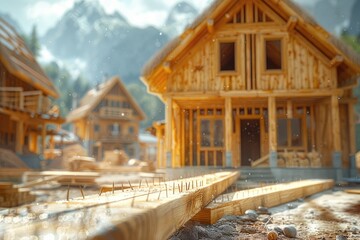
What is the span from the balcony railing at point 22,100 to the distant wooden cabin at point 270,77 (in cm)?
1086

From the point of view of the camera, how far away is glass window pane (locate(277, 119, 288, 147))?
15930 millimetres

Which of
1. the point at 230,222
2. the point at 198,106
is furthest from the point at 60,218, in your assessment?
the point at 198,106

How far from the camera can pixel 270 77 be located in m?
14.4

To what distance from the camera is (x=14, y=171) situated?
1722 centimetres

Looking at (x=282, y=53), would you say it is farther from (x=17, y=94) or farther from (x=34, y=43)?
(x=34, y=43)

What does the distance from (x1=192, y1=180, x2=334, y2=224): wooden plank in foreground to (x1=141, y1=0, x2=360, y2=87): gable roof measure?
645 centimetres

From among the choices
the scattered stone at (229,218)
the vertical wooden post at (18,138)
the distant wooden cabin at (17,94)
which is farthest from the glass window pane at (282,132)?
the vertical wooden post at (18,138)

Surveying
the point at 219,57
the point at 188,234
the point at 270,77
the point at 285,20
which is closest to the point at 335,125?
the point at 270,77

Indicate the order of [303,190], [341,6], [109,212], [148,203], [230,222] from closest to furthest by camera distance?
[109,212] < [148,203] < [230,222] < [303,190] < [341,6]

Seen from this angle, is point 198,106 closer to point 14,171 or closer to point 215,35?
point 215,35

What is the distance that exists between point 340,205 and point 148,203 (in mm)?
5510

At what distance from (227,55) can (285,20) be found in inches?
119

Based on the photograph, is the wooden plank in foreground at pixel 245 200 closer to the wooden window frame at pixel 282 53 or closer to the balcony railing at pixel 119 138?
the wooden window frame at pixel 282 53

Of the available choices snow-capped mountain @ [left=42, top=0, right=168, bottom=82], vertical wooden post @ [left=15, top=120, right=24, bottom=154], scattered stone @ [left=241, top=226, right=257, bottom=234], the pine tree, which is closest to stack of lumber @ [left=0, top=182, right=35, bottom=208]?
scattered stone @ [left=241, top=226, right=257, bottom=234]
